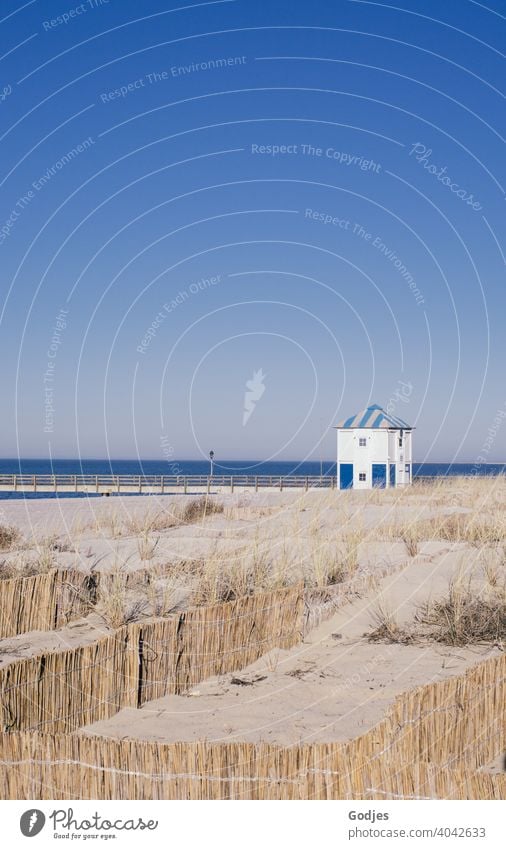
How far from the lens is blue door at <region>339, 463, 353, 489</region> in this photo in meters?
31.3

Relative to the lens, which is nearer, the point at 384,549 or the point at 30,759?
the point at 30,759

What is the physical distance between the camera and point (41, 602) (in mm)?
7047

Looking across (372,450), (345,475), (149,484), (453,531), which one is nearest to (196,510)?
(453,531)

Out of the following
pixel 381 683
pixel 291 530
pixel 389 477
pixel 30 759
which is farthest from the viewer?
pixel 389 477

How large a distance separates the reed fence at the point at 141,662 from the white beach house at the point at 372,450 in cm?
2379

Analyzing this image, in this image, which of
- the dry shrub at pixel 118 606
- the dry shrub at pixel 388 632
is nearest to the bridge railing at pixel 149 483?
the dry shrub at pixel 118 606

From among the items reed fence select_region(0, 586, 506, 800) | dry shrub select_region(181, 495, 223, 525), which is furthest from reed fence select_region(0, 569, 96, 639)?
dry shrub select_region(181, 495, 223, 525)

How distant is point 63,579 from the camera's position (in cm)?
729

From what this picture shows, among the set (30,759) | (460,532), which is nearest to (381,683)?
(30,759)

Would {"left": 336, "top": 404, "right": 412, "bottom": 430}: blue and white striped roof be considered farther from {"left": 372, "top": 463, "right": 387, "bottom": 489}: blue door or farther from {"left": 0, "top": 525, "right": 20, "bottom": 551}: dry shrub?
{"left": 0, "top": 525, "right": 20, "bottom": 551}: dry shrub

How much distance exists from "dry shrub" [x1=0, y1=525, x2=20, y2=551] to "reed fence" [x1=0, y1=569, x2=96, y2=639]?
4038mm

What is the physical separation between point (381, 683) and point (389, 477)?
2503 centimetres

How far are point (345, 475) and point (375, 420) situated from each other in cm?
255
